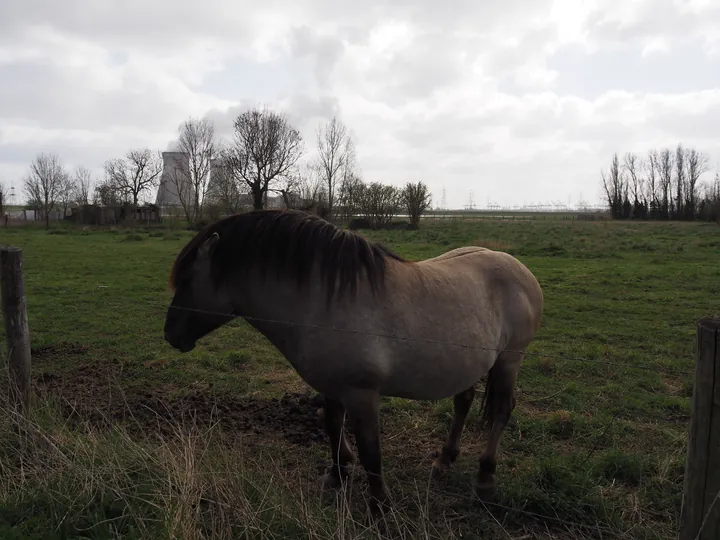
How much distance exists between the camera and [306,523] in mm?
2373

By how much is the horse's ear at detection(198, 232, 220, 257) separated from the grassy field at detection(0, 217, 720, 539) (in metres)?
1.08

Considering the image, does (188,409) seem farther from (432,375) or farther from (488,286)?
(488,286)

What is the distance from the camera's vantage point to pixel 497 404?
11.6 feet

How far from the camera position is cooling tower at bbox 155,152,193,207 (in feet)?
135

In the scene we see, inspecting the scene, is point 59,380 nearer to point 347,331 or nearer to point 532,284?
point 347,331

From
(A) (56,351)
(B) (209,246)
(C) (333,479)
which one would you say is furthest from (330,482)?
(A) (56,351)

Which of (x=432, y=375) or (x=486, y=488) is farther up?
(x=432, y=375)

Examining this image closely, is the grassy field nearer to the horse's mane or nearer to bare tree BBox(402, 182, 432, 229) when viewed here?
the horse's mane

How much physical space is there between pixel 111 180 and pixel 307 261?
47.0 m

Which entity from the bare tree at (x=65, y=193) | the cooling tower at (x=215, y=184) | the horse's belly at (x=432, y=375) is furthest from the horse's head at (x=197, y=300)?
the bare tree at (x=65, y=193)

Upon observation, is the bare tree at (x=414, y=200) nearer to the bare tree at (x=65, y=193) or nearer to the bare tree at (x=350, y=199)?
the bare tree at (x=350, y=199)

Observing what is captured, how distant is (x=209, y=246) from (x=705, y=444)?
2502mm

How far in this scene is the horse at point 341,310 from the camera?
2775mm

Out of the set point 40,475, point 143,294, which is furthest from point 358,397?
point 143,294
